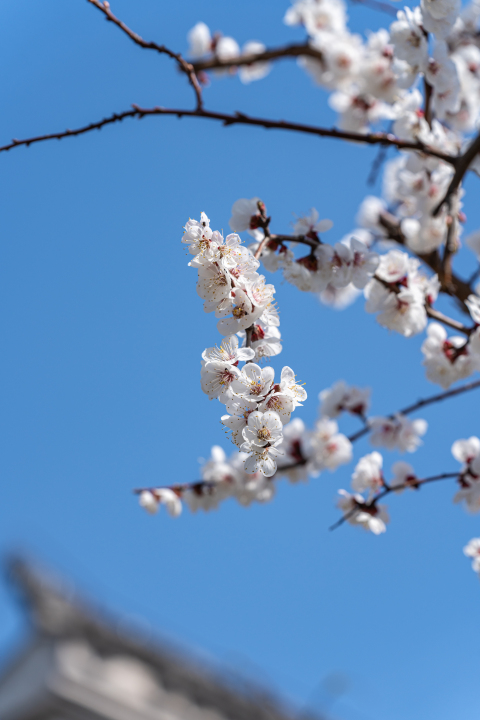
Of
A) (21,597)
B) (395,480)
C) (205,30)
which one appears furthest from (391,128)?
(21,597)

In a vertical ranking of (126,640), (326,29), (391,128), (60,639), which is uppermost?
(326,29)

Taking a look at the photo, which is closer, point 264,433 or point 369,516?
point 264,433

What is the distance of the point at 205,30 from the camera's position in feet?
12.3

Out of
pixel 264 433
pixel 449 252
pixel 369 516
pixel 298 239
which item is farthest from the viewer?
pixel 369 516

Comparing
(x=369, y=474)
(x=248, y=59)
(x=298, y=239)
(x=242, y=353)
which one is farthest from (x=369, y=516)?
(x=248, y=59)

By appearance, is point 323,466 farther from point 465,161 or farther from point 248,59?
point 248,59

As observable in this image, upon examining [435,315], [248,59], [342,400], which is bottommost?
[435,315]

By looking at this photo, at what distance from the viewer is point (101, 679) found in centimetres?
452

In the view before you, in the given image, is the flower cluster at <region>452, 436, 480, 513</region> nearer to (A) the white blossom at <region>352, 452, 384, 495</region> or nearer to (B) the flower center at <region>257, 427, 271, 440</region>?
(A) the white blossom at <region>352, 452, 384, 495</region>

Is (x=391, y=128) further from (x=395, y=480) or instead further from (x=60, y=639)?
(x=60, y=639)

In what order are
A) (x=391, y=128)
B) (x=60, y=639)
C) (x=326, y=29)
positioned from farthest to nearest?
(x=60, y=639), (x=326, y=29), (x=391, y=128)

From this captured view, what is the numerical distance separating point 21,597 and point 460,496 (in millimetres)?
4635

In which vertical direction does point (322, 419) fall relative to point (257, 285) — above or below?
above

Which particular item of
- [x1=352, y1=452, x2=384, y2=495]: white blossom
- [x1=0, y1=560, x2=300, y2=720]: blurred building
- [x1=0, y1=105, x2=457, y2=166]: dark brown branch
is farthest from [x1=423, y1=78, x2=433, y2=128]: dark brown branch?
[x1=0, y1=560, x2=300, y2=720]: blurred building
